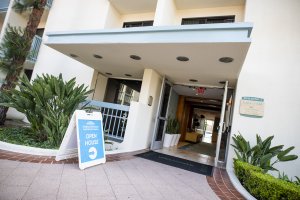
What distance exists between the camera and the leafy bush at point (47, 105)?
13.8 ft

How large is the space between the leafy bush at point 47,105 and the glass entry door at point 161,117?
293 cm

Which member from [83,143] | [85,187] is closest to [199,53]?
[83,143]

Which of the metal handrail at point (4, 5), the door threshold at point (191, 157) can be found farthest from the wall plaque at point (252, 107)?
the metal handrail at point (4, 5)

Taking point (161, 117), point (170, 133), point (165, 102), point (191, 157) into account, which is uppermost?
point (165, 102)

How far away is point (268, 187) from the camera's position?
320 cm

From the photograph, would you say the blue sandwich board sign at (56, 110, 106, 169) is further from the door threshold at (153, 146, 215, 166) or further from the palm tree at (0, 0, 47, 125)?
the palm tree at (0, 0, 47, 125)

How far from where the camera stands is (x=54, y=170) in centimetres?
310

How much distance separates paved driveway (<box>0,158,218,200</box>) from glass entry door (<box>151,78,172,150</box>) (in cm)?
263

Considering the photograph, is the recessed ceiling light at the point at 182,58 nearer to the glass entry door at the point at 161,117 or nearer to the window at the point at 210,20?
the glass entry door at the point at 161,117

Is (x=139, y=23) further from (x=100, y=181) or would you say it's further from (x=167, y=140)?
(x=100, y=181)

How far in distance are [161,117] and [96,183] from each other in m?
4.30

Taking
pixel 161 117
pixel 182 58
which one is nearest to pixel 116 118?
pixel 161 117

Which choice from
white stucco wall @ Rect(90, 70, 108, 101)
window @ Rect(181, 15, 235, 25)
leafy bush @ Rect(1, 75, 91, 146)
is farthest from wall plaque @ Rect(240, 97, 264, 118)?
white stucco wall @ Rect(90, 70, 108, 101)

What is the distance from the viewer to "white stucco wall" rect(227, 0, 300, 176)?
16.4 feet
